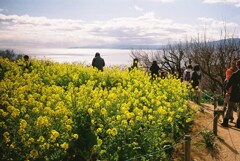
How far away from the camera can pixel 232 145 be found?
973 cm

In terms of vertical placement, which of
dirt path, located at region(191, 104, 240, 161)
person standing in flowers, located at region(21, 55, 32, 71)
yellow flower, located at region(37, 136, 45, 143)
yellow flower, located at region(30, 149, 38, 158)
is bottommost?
dirt path, located at region(191, 104, 240, 161)

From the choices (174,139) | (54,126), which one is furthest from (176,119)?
(54,126)

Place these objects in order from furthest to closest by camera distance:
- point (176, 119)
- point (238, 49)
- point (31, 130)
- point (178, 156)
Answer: point (238, 49) → point (176, 119) → point (178, 156) → point (31, 130)

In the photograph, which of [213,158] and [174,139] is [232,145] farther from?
[174,139]

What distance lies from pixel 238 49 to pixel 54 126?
84.2 ft

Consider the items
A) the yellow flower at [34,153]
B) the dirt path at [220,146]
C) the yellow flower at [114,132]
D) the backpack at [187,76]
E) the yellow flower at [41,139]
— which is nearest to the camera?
the yellow flower at [34,153]

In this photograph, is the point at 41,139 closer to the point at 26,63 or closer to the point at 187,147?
the point at 187,147

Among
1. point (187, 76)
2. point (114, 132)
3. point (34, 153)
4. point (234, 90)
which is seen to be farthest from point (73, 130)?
point (187, 76)

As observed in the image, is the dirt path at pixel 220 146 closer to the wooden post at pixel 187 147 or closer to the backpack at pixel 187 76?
the wooden post at pixel 187 147

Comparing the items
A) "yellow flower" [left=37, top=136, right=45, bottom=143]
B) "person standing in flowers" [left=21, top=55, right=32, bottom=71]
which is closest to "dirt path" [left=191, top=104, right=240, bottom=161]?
"yellow flower" [left=37, top=136, right=45, bottom=143]

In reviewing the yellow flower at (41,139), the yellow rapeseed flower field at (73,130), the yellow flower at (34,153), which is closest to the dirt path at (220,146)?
the yellow rapeseed flower field at (73,130)

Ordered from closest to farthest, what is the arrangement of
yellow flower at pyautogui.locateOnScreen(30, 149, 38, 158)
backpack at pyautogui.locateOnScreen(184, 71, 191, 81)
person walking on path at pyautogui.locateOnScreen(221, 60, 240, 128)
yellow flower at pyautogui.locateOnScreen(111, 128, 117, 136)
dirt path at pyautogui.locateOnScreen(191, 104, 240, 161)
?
yellow flower at pyautogui.locateOnScreen(30, 149, 38, 158)
yellow flower at pyautogui.locateOnScreen(111, 128, 117, 136)
dirt path at pyautogui.locateOnScreen(191, 104, 240, 161)
person walking on path at pyautogui.locateOnScreen(221, 60, 240, 128)
backpack at pyautogui.locateOnScreen(184, 71, 191, 81)

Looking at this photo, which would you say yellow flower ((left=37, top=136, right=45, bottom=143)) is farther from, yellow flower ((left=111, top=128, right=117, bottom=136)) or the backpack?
the backpack

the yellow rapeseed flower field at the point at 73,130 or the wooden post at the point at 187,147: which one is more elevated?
the yellow rapeseed flower field at the point at 73,130
